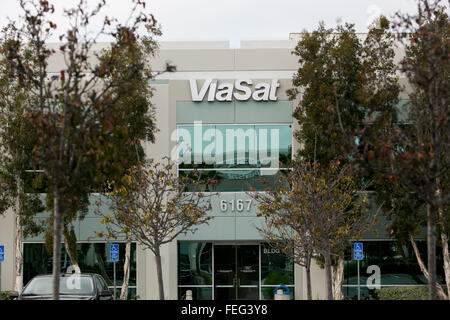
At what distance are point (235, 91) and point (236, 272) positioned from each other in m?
7.47

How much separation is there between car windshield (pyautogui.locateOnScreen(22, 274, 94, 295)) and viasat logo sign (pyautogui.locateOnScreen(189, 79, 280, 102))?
1382 centimetres

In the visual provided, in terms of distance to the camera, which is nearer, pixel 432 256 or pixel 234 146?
pixel 432 256

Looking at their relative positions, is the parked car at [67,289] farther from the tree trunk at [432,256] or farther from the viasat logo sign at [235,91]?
the viasat logo sign at [235,91]

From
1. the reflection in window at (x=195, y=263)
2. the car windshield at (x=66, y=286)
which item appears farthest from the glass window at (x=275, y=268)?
the car windshield at (x=66, y=286)

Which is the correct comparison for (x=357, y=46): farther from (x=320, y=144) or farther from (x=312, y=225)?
(x=312, y=225)

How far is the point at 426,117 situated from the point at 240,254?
1863 cm

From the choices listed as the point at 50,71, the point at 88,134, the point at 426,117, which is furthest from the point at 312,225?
the point at 50,71

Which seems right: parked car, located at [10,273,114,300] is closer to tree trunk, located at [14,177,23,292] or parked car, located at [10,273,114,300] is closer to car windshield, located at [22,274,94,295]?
car windshield, located at [22,274,94,295]

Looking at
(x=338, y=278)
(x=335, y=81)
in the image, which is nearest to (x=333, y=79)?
(x=335, y=81)

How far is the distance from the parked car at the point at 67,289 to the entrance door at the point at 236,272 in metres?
12.7

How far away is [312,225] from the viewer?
755 inches

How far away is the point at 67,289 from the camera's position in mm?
16703

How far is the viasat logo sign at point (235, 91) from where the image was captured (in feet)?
97.1

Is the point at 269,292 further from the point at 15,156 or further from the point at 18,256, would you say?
the point at 15,156
